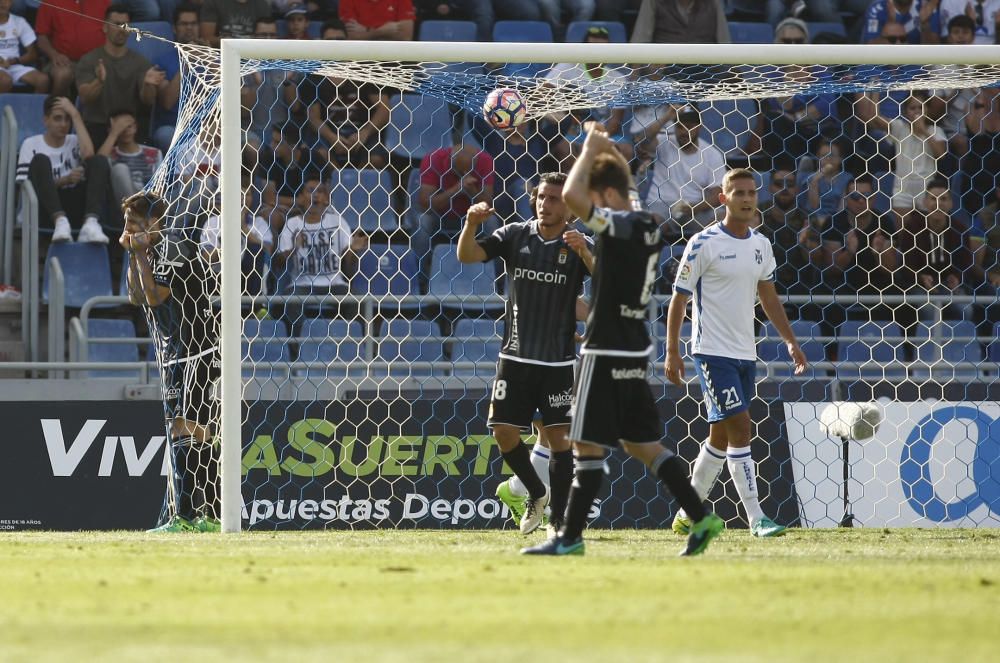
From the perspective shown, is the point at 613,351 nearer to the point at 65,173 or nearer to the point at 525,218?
the point at 525,218

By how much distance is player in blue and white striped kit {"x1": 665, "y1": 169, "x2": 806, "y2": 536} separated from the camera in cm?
807

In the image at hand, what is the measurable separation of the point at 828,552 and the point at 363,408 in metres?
3.69

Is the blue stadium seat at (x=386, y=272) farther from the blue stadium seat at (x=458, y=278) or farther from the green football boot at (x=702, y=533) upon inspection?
the green football boot at (x=702, y=533)

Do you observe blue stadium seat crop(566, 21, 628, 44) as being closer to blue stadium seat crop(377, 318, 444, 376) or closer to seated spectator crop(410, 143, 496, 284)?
seated spectator crop(410, 143, 496, 284)

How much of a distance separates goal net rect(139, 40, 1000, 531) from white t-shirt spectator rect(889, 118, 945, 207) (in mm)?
26

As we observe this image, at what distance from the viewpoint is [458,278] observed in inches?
A: 496

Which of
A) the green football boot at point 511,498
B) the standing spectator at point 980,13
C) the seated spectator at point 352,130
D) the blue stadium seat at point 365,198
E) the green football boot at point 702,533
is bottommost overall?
the green football boot at point 511,498

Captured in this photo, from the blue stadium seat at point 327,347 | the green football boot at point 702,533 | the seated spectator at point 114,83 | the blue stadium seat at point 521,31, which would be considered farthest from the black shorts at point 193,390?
the blue stadium seat at point 521,31

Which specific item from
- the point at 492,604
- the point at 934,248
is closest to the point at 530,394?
the point at 492,604

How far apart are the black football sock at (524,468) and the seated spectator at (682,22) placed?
7.88 m

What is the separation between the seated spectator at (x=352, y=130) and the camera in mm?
12383

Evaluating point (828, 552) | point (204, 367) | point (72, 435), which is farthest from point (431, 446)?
point (828, 552)

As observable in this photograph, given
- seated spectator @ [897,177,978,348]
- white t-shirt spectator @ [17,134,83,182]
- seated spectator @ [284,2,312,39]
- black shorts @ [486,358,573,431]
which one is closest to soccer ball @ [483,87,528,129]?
black shorts @ [486,358,573,431]

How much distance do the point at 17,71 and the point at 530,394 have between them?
28.5 ft
